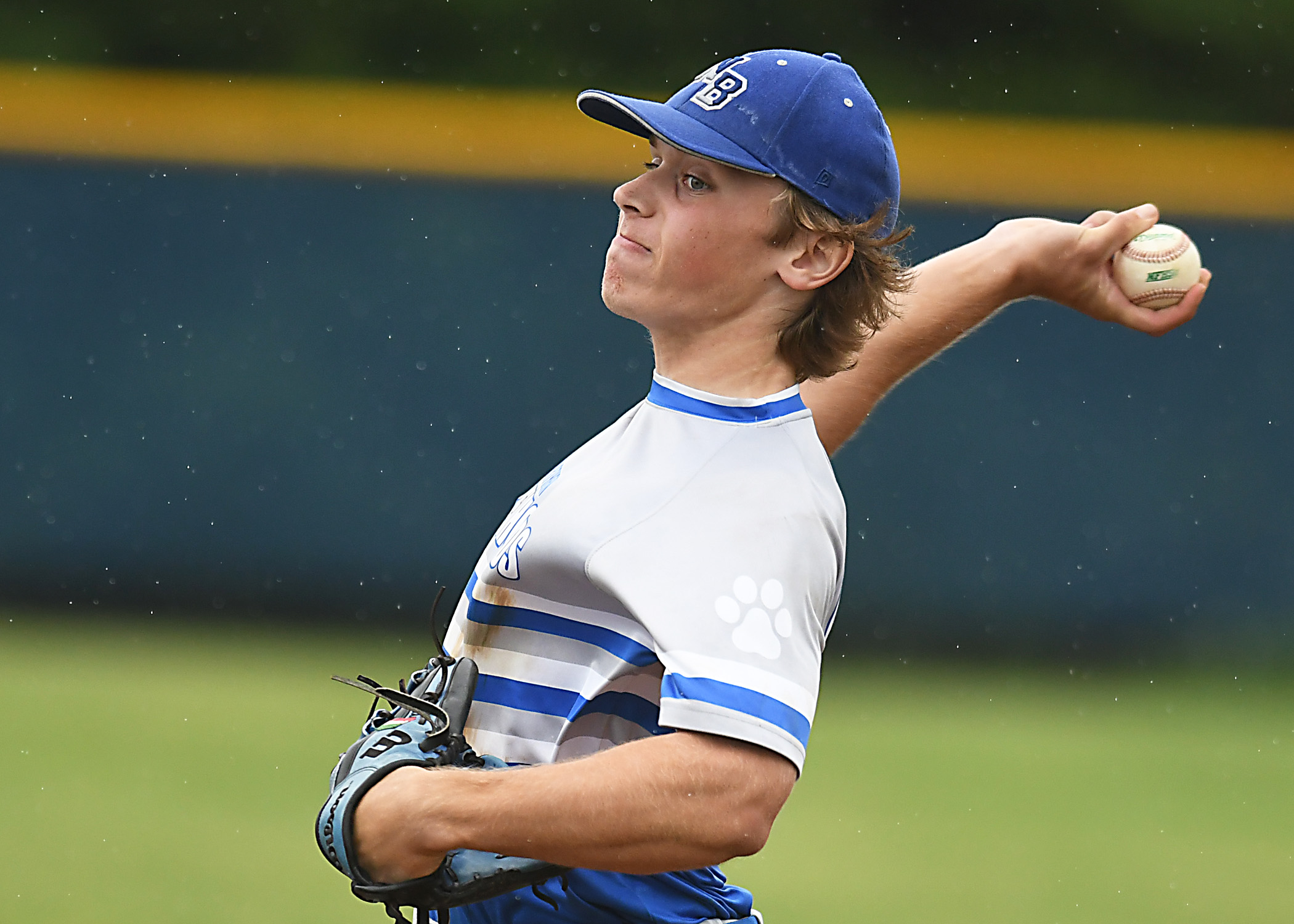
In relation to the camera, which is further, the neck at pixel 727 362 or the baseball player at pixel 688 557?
the neck at pixel 727 362

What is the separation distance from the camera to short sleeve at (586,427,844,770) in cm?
161

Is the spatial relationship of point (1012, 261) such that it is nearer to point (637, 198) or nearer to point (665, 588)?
point (637, 198)

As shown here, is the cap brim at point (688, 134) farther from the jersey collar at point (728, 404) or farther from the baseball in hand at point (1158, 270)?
the baseball in hand at point (1158, 270)

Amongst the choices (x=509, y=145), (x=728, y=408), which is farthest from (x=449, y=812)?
(x=509, y=145)

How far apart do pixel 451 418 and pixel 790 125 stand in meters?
5.91

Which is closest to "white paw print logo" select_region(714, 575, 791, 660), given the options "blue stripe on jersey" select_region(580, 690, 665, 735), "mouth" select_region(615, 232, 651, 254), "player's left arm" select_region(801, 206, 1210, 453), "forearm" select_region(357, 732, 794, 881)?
"forearm" select_region(357, 732, 794, 881)

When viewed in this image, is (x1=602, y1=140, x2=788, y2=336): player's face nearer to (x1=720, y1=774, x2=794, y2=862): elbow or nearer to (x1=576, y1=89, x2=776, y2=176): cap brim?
(x1=576, y1=89, x2=776, y2=176): cap brim

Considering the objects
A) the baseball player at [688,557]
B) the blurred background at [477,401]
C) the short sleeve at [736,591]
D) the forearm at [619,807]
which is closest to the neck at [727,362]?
the baseball player at [688,557]

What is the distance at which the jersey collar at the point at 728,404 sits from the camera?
6.11 ft

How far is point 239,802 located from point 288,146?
11.9ft

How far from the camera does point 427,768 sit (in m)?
1.72

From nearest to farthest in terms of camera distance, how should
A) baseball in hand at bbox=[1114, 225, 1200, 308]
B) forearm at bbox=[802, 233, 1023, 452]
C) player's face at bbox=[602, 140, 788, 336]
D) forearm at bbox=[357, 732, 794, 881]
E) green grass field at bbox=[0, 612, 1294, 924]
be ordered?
forearm at bbox=[357, 732, 794, 881], player's face at bbox=[602, 140, 788, 336], baseball in hand at bbox=[1114, 225, 1200, 308], forearm at bbox=[802, 233, 1023, 452], green grass field at bbox=[0, 612, 1294, 924]

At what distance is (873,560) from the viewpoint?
7.61 metres

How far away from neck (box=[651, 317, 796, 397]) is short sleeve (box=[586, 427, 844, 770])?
0.14m
